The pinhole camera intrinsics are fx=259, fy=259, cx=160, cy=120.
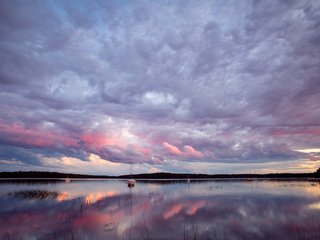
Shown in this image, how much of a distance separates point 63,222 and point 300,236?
2123cm

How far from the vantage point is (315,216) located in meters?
29.5

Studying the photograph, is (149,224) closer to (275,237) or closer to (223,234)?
(223,234)

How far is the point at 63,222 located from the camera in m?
25.8

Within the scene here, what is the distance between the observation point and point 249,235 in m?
20.4

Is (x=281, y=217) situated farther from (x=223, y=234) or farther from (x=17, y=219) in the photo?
(x=17, y=219)

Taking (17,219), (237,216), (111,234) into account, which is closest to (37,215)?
(17,219)

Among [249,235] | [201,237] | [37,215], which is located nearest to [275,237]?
[249,235]

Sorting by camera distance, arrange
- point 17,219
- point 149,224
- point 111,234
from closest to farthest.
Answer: point 111,234 < point 149,224 < point 17,219

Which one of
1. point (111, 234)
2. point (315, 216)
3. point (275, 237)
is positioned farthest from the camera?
point (315, 216)

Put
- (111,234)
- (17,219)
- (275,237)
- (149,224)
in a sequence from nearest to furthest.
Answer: (275,237) < (111,234) < (149,224) < (17,219)

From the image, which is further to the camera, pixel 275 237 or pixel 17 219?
pixel 17 219

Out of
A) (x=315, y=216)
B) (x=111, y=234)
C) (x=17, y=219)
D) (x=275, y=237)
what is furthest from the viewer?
(x=315, y=216)

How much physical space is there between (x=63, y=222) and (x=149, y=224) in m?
8.61

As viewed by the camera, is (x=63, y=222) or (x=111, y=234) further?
(x=63, y=222)
